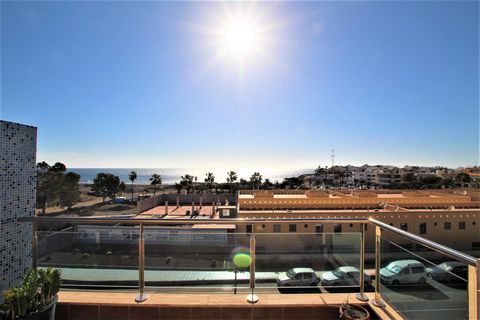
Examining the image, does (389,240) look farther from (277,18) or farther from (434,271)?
(277,18)

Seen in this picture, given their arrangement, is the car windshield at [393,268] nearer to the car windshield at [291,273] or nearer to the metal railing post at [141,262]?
the car windshield at [291,273]

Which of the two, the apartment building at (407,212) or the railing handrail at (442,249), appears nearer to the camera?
the railing handrail at (442,249)

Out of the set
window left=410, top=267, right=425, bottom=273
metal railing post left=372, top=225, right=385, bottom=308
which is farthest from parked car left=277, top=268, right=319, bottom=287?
window left=410, top=267, right=425, bottom=273

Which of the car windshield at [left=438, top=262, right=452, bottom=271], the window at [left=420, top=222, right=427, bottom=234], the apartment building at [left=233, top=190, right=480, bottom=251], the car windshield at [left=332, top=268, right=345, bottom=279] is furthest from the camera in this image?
the window at [left=420, top=222, right=427, bottom=234]

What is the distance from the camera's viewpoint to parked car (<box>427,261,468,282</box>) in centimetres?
A: 139

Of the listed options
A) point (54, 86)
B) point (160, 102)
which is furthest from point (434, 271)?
point (160, 102)

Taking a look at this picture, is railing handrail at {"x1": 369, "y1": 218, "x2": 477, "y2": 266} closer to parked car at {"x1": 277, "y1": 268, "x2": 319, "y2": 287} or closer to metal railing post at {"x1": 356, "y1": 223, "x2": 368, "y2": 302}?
metal railing post at {"x1": 356, "y1": 223, "x2": 368, "y2": 302}

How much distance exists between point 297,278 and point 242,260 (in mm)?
626

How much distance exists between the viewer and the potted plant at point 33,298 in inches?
72.8

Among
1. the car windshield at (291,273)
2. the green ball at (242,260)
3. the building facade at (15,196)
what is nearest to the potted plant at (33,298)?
the building facade at (15,196)

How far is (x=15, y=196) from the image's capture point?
2500mm

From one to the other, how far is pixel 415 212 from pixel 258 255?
1962 centimetres

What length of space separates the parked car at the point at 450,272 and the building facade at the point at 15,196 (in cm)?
352

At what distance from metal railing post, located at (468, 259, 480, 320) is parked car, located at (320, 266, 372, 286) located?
1.31m
